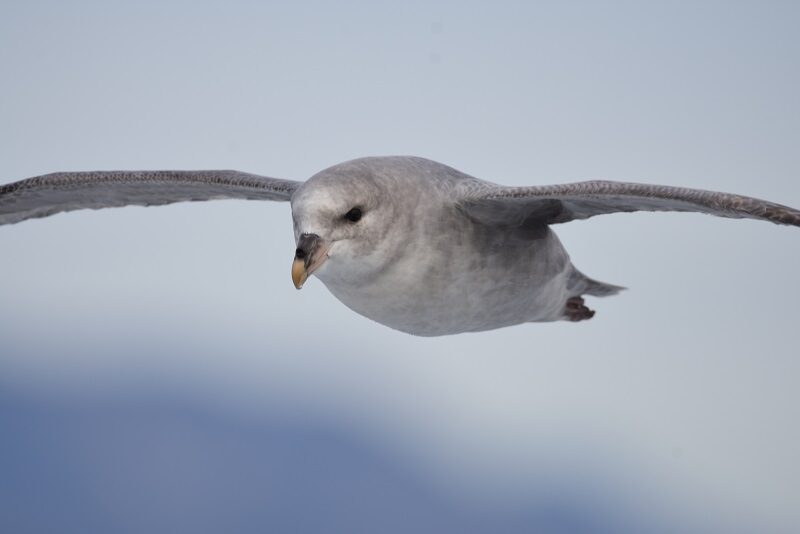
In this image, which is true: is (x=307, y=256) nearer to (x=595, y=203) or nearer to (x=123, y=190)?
(x=595, y=203)

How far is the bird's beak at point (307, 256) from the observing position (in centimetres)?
563

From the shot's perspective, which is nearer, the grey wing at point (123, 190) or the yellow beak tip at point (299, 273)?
the yellow beak tip at point (299, 273)

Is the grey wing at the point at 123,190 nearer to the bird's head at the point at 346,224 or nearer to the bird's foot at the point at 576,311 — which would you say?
the bird's head at the point at 346,224

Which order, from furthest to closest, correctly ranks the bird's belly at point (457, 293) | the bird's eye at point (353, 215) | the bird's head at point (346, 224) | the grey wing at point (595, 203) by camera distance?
the bird's belly at point (457, 293) < the bird's eye at point (353, 215) < the grey wing at point (595, 203) < the bird's head at point (346, 224)

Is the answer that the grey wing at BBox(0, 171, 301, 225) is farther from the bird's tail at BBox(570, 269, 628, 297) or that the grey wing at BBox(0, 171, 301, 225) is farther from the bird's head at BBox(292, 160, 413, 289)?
the bird's tail at BBox(570, 269, 628, 297)

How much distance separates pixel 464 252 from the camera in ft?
23.8

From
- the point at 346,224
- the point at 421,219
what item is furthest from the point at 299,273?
the point at 421,219

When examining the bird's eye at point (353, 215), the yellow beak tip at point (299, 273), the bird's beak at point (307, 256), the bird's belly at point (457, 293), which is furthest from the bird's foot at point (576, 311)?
the yellow beak tip at point (299, 273)

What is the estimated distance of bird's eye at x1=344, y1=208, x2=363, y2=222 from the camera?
6.19 meters

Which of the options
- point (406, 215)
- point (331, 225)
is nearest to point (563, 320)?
point (406, 215)

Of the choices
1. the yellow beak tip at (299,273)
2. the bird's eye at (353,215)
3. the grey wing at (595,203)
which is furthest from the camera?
the bird's eye at (353,215)

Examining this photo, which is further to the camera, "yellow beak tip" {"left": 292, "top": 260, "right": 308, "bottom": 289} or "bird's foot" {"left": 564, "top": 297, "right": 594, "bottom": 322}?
"bird's foot" {"left": 564, "top": 297, "right": 594, "bottom": 322}

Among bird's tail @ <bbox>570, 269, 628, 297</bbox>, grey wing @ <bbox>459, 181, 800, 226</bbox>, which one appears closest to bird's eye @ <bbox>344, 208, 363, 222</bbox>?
grey wing @ <bbox>459, 181, 800, 226</bbox>

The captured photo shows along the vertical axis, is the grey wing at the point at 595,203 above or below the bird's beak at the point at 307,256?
above
